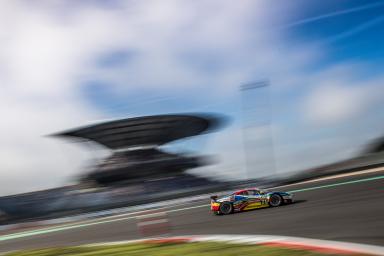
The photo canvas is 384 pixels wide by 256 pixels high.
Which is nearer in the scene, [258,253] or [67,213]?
[258,253]

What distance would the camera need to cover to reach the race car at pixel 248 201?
14.0 m

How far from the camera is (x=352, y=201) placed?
1239cm

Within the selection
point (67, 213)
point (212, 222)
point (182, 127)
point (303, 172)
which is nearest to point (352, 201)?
point (212, 222)

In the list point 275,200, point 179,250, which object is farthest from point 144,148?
point 179,250

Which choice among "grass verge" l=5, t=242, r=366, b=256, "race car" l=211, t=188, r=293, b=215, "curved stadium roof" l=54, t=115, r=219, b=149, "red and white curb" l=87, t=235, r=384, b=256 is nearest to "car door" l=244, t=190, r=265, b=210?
"race car" l=211, t=188, r=293, b=215

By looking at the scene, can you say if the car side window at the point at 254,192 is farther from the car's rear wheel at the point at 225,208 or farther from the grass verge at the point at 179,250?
the grass verge at the point at 179,250

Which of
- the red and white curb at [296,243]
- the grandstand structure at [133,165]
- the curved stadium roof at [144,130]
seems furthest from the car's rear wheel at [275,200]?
the curved stadium roof at [144,130]

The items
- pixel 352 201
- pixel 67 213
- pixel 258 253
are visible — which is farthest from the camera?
pixel 67 213

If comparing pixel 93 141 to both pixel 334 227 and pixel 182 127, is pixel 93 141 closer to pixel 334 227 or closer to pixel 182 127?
pixel 182 127

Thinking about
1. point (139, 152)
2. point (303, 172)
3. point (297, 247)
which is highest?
point (139, 152)

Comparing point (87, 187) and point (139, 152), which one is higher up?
point (139, 152)

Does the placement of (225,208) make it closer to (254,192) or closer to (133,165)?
(254,192)

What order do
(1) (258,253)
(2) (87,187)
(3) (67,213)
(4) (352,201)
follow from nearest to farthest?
(1) (258,253)
(4) (352,201)
(3) (67,213)
(2) (87,187)

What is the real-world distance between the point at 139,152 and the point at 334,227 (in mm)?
38938
